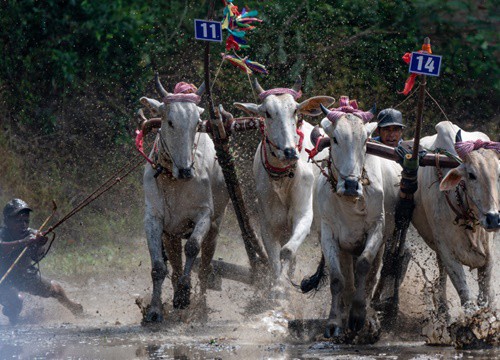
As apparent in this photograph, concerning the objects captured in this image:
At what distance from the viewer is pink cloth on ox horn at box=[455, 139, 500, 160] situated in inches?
318

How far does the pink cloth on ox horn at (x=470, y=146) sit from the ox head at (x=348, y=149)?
2.24 feet

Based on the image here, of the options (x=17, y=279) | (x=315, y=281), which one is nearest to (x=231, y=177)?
(x=315, y=281)

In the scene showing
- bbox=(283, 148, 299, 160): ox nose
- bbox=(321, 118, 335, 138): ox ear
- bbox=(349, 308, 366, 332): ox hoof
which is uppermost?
bbox=(321, 118, 335, 138): ox ear

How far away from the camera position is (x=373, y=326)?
8.03 meters

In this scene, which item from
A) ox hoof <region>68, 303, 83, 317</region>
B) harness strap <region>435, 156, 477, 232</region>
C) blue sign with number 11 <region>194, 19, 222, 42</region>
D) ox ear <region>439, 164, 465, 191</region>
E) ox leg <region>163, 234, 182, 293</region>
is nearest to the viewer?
ox ear <region>439, 164, 465, 191</region>

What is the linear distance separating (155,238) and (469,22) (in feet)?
23.3

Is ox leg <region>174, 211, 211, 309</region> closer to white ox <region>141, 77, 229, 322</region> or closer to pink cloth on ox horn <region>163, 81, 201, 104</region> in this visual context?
white ox <region>141, 77, 229, 322</region>

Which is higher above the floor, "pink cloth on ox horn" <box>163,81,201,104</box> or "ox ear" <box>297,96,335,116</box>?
"pink cloth on ox horn" <box>163,81,201,104</box>

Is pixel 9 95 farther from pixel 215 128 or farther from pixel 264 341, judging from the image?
pixel 264 341

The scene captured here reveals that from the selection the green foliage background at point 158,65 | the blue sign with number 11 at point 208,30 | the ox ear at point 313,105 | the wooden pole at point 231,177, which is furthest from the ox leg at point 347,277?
the green foliage background at point 158,65

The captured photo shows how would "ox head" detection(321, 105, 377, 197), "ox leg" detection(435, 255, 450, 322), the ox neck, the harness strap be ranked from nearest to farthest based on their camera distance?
1. "ox head" detection(321, 105, 377, 197)
2. the harness strap
3. "ox leg" detection(435, 255, 450, 322)
4. the ox neck

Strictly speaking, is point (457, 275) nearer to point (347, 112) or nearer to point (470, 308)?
point (470, 308)

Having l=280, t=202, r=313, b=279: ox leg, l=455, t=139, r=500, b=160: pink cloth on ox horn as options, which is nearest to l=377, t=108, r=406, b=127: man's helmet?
l=280, t=202, r=313, b=279: ox leg

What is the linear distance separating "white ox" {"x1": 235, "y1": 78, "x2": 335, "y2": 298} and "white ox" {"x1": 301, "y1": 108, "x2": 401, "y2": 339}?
1.05 feet
